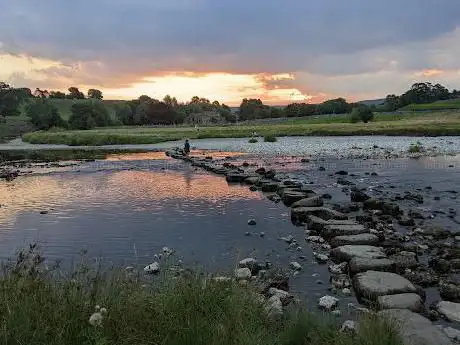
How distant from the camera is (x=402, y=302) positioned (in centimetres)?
863

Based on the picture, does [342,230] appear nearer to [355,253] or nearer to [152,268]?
[355,253]

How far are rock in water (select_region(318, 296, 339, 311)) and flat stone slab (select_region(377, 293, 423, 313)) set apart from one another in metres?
0.86

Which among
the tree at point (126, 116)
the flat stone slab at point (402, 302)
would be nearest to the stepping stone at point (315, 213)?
the flat stone slab at point (402, 302)

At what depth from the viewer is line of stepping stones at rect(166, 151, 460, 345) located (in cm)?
755

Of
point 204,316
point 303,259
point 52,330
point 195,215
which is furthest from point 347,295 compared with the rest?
point 195,215

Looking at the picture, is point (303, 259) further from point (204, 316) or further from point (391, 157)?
point (391, 157)

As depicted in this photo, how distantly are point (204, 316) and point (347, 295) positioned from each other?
4.42 metres

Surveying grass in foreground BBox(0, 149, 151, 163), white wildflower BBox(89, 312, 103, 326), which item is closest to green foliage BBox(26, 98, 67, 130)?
grass in foreground BBox(0, 149, 151, 163)

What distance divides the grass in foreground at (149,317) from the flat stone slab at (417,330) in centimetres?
91

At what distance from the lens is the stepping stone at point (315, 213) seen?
16941 mm

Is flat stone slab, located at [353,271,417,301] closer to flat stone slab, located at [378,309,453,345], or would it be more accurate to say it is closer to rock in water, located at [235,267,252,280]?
flat stone slab, located at [378,309,453,345]

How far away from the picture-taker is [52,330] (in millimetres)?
5875

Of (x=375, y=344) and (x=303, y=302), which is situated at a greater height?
(x=375, y=344)

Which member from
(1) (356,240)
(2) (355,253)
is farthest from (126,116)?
(2) (355,253)
